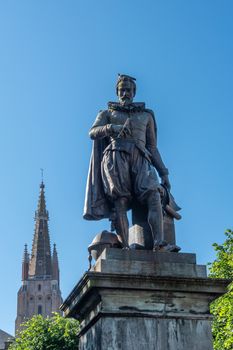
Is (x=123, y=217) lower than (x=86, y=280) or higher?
higher

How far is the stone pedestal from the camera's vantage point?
6867 mm

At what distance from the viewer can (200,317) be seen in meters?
7.17

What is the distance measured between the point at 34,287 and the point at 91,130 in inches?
5281

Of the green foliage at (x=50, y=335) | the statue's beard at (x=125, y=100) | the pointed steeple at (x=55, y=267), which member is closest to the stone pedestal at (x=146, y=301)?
the statue's beard at (x=125, y=100)

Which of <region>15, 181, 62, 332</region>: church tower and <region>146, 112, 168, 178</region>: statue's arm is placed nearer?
<region>146, 112, 168, 178</region>: statue's arm

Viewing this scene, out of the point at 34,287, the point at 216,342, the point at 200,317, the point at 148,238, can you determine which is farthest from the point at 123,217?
the point at 34,287

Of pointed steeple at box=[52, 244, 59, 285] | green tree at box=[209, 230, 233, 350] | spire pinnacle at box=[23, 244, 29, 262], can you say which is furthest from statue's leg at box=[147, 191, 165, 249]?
spire pinnacle at box=[23, 244, 29, 262]

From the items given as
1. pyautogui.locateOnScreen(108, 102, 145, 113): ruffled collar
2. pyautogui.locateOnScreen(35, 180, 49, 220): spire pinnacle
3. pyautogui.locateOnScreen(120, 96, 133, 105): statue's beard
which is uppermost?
pyautogui.locateOnScreen(35, 180, 49, 220): spire pinnacle

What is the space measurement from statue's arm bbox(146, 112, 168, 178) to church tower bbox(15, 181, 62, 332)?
420 feet

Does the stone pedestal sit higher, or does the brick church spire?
the brick church spire

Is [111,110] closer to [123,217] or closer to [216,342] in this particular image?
[123,217]

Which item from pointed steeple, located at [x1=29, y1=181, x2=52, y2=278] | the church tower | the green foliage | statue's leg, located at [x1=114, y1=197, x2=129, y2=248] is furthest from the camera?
pointed steeple, located at [x1=29, y1=181, x2=52, y2=278]

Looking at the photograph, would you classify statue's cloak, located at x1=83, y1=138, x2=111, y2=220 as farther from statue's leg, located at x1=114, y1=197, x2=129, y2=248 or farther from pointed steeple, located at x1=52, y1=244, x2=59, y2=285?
pointed steeple, located at x1=52, y1=244, x2=59, y2=285

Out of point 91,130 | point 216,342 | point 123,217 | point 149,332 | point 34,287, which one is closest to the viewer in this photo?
point 149,332
